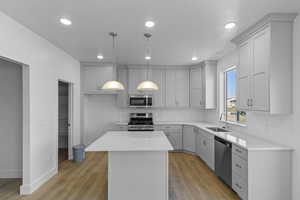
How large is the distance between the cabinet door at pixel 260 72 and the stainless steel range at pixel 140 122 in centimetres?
296

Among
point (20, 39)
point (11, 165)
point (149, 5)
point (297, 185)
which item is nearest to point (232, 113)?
point (297, 185)

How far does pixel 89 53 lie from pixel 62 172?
2.80m

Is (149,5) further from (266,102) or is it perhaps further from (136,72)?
(136,72)

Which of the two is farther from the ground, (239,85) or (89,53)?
(89,53)

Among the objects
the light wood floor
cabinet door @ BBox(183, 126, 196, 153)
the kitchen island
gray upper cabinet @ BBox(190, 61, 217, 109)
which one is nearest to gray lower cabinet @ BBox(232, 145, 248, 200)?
the light wood floor

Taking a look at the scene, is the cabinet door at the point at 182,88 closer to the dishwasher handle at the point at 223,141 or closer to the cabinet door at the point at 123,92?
the cabinet door at the point at 123,92

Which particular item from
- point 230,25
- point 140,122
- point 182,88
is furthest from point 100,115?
point 230,25

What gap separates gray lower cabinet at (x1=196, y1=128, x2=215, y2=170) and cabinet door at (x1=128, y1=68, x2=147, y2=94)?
2214 millimetres

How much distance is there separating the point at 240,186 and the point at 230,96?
2.41 metres

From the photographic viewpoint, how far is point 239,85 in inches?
122

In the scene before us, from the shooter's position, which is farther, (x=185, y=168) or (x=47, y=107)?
(x=185, y=168)

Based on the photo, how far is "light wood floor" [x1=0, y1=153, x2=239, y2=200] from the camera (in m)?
2.74

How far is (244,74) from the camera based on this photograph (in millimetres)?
2934

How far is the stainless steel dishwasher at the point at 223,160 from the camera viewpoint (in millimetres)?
2933
